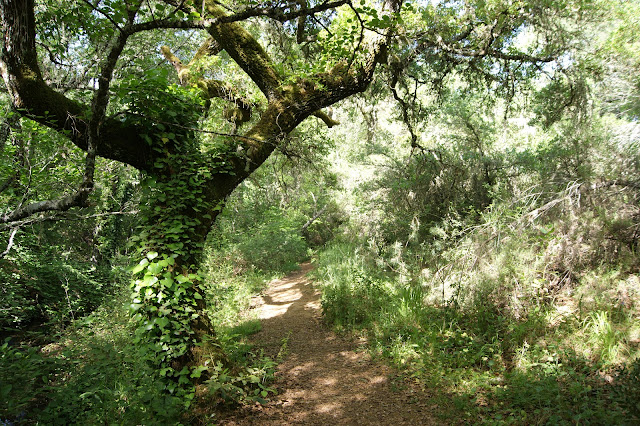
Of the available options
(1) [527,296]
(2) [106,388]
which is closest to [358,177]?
(1) [527,296]

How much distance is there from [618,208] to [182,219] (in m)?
6.12

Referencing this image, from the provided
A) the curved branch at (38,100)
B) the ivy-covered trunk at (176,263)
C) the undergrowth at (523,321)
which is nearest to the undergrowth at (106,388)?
the ivy-covered trunk at (176,263)

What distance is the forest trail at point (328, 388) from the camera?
3.54m

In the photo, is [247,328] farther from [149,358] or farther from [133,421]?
[133,421]

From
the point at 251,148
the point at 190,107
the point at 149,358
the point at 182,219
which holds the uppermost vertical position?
the point at 190,107

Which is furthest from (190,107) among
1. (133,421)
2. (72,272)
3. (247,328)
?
(72,272)

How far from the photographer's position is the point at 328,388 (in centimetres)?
427

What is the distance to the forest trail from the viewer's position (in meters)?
3.54

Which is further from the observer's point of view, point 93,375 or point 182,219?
point 182,219

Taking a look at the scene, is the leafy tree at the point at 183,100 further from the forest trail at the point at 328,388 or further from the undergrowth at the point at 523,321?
the undergrowth at the point at 523,321

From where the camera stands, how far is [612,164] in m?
5.29

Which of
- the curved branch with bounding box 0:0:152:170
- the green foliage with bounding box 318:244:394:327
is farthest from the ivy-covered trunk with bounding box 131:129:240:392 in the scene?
the green foliage with bounding box 318:244:394:327

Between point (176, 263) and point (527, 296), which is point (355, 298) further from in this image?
point (176, 263)

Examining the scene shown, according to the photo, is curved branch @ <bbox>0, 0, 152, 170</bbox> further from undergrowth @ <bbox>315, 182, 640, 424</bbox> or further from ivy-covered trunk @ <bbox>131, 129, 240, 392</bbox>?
undergrowth @ <bbox>315, 182, 640, 424</bbox>
